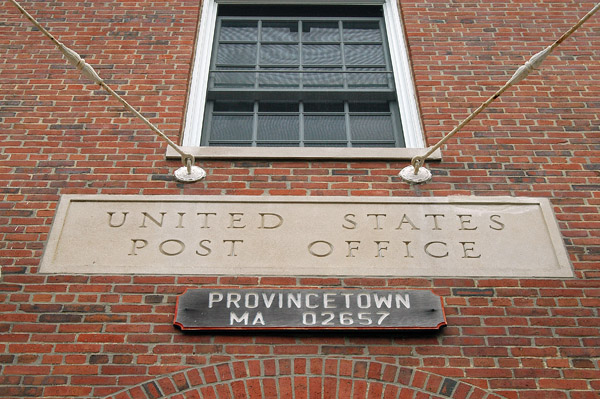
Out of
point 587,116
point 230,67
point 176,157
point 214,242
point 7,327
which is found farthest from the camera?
point 230,67

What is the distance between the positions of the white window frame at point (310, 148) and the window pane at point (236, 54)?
6.6 inches

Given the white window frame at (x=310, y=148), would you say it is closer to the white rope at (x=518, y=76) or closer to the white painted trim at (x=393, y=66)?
the white painted trim at (x=393, y=66)

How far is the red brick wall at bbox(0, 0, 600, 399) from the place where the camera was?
14.7 ft

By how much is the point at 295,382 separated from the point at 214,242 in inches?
52.1

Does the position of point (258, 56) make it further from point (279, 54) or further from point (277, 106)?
point (277, 106)

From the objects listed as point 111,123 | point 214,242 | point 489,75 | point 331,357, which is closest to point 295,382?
point 331,357

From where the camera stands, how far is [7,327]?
15.4 ft

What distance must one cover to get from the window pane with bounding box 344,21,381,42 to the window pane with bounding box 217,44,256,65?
1131 millimetres

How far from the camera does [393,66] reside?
7152 mm

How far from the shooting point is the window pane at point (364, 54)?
7.39 meters

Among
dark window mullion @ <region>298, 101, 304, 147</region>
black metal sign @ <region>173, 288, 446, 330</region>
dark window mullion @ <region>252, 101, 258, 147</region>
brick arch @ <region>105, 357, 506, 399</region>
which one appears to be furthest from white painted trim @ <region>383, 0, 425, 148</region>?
brick arch @ <region>105, 357, 506, 399</region>

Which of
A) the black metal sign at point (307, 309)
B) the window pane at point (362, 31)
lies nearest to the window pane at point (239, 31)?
the window pane at point (362, 31)

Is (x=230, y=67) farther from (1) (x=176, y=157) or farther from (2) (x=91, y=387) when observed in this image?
(2) (x=91, y=387)

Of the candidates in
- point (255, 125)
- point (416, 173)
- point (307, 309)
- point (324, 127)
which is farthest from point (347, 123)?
point (307, 309)
